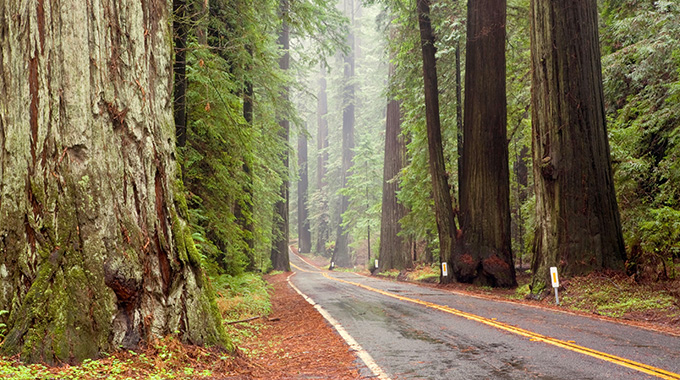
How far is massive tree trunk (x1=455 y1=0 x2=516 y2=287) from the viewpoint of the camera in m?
14.1

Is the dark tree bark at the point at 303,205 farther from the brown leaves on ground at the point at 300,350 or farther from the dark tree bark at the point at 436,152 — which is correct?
the brown leaves on ground at the point at 300,350

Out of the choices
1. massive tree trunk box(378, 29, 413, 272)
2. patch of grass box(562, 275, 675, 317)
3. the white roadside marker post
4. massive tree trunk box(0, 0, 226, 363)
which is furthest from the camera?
massive tree trunk box(378, 29, 413, 272)

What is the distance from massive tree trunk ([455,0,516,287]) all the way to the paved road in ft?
17.2

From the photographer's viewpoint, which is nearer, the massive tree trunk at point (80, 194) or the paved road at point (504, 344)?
the massive tree trunk at point (80, 194)

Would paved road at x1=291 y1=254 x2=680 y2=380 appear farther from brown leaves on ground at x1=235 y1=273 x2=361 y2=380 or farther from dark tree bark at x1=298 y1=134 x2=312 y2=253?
dark tree bark at x1=298 y1=134 x2=312 y2=253

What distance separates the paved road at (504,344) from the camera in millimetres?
4363

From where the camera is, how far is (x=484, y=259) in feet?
46.3

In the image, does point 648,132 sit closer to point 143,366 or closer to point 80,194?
point 143,366

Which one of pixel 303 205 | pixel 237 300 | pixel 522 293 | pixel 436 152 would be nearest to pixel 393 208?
pixel 436 152

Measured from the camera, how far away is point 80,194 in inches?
167

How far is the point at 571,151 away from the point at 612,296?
3197 millimetres

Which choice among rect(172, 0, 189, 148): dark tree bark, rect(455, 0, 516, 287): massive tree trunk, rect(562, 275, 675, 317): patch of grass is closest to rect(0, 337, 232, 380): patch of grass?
rect(172, 0, 189, 148): dark tree bark

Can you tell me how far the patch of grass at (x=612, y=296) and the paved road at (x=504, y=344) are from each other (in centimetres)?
109

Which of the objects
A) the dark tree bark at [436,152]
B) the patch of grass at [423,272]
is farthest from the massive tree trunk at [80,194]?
the patch of grass at [423,272]
